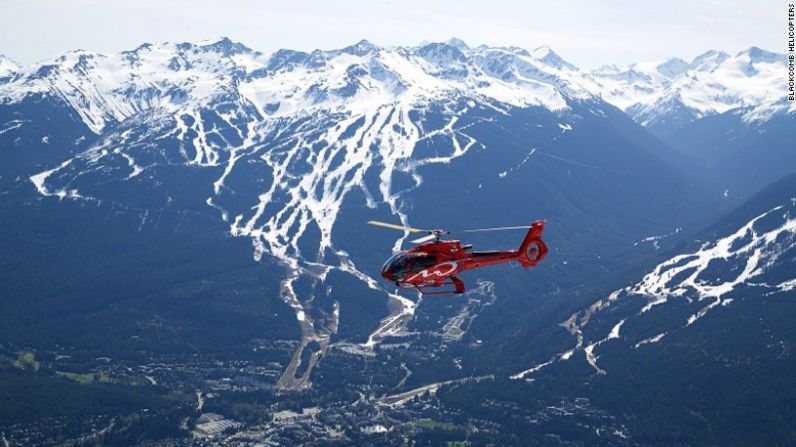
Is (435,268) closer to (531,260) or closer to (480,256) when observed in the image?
(480,256)

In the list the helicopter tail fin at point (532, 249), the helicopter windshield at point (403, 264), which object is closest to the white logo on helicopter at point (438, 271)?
the helicopter windshield at point (403, 264)

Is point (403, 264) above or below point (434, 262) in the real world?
above

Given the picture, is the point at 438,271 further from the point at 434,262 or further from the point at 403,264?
the point at 403,264

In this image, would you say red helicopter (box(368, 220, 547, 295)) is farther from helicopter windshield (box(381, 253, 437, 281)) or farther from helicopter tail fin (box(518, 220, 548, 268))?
helicopter tail fin (box(518, 220, 548, 268))

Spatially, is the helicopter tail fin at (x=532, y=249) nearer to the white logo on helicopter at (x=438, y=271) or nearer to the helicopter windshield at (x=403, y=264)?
the white logo on helicopter at (x=438, y=271)

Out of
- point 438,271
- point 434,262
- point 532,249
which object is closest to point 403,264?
point 434,262

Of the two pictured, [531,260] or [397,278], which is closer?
[397,278]

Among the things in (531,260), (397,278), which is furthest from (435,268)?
(531,260)
